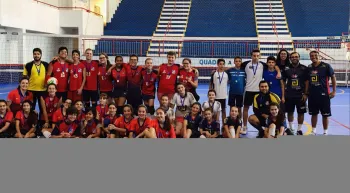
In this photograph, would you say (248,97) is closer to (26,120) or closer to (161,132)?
(161,132)

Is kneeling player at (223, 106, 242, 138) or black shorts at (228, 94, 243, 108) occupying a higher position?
black shorts at (228, 94, 243, 108)

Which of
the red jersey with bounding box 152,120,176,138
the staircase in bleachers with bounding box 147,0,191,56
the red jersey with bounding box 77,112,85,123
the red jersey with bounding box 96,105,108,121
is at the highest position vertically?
the staircase in bleachers with bounding box 147,0,191,56

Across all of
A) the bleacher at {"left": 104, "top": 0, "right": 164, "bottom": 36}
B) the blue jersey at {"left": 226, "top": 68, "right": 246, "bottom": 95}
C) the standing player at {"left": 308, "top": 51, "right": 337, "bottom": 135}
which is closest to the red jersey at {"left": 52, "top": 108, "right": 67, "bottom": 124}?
the blue jersey at {"left": 226, "top": 68, "right": 246, "bottom": 95}

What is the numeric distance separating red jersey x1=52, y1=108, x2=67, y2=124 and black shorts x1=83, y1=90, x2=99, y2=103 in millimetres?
956

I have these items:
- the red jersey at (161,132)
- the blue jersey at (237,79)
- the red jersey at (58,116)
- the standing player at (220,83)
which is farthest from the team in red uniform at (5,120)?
the blue jersey at (237,79)

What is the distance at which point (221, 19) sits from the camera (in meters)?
22.7

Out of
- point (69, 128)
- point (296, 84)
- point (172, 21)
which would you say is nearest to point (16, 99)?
point (69, 128)

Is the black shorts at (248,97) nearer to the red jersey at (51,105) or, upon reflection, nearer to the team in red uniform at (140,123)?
the team in red uniform at (140,123)

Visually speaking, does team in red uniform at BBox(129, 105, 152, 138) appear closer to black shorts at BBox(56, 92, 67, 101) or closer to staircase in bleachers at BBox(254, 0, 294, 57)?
black shorts at BBox(56, 92, 67, 101)

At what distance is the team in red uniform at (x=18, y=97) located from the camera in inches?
228

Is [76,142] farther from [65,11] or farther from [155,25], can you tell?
[155,25]

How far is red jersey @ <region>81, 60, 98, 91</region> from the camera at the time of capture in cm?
651

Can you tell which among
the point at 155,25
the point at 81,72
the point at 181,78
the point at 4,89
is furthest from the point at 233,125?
the point at 155,25

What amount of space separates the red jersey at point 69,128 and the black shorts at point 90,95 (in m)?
1.22
